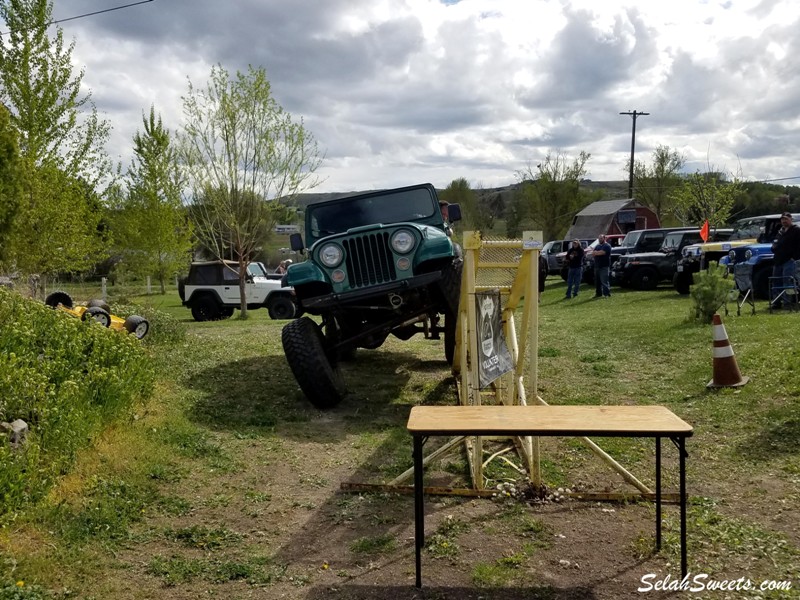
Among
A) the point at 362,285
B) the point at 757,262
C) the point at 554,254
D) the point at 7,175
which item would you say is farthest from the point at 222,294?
the point at 554,254

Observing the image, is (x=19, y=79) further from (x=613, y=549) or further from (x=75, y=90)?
(x=613, y=549)

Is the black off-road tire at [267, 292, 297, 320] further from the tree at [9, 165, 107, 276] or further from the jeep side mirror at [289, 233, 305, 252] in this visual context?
the jeep side mirror at [289, 233, 305, 252]

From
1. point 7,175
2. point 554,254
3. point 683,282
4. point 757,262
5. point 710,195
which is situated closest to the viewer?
point 7,175

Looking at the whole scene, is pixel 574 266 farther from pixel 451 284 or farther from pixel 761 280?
pixel 451 284

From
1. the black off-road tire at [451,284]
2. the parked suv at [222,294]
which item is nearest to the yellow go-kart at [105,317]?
the black off-road tire at [451,284]

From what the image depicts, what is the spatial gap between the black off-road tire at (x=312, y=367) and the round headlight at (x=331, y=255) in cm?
65

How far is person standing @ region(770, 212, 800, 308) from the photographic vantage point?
38.2ft

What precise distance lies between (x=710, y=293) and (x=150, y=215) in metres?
24.1

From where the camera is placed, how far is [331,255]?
22.5ft

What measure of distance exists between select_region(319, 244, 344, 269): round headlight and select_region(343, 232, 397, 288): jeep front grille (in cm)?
8

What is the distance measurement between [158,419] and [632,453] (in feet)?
12.1

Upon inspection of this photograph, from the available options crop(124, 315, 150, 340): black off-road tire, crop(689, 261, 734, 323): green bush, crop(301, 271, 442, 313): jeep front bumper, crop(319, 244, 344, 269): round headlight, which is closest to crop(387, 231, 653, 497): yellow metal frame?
crop(301, 271, 442, 313): jeep front bumper

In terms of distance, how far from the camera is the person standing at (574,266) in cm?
1906

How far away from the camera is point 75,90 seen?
47.8ft
